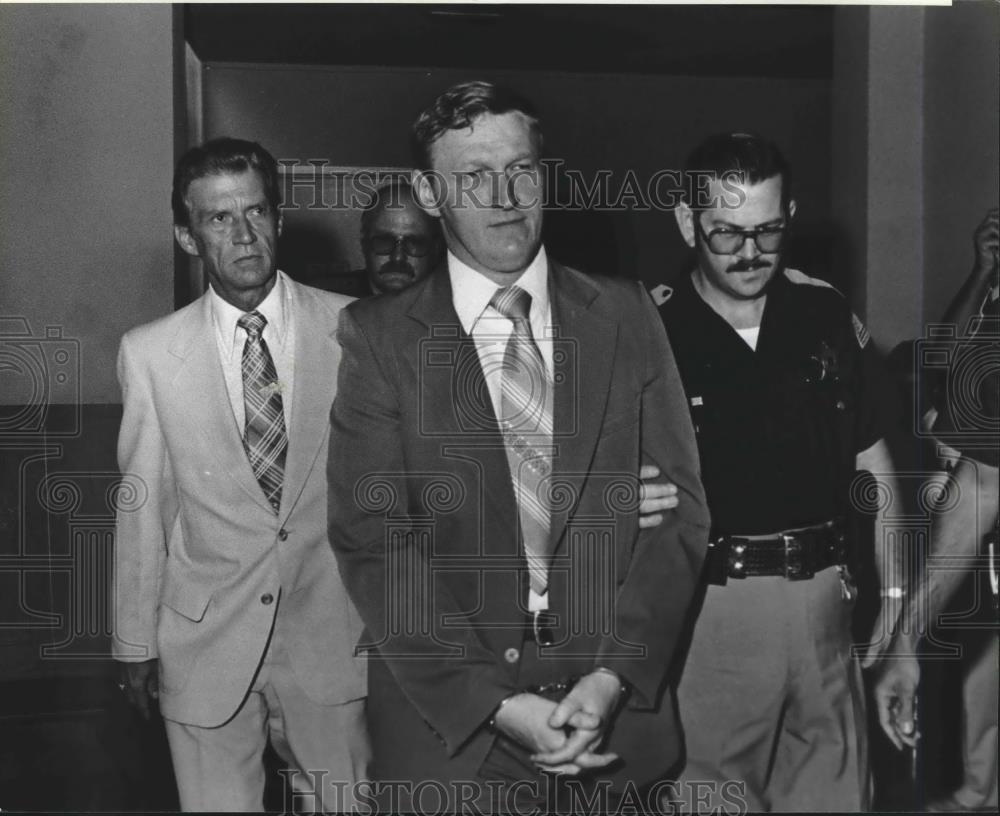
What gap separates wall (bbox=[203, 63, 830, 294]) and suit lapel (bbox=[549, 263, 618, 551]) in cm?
13

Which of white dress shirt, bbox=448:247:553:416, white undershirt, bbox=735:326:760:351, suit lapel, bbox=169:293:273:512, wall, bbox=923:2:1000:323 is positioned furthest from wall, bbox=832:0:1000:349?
suit lapel, bbox=169:293:273:512

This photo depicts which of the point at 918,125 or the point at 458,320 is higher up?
the point at 918,125

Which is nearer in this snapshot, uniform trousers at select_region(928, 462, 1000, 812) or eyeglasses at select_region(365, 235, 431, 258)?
eyeglasses at select_region(365, 235, 431, 258)

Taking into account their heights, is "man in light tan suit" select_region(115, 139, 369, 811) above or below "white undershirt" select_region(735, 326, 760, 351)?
below

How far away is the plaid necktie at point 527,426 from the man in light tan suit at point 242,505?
387mm

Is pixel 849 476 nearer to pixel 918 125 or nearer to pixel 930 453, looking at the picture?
pixel 930 453

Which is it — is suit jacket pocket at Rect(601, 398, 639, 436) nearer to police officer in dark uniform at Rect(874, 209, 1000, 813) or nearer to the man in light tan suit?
the man in light tan suit

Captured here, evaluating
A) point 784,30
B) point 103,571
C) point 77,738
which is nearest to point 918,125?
point 784,30

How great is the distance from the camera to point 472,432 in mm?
2385

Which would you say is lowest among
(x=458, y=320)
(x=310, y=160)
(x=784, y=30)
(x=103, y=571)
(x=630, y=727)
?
(x=630, y=727)

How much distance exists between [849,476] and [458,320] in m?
0.99

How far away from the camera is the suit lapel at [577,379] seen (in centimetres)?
237

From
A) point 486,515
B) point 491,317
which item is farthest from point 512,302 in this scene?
point 486,515

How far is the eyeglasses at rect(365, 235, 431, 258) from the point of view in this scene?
2.49 metres
